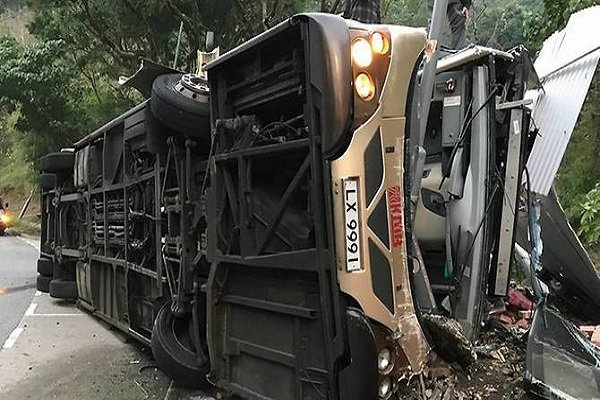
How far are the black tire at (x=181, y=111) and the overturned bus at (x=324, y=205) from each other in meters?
0.01

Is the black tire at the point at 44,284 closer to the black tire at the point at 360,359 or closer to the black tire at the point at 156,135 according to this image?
the black tire at the point at 156,135

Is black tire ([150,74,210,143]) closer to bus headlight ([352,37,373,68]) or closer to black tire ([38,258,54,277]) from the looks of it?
bus headlight ([352,37,373,68])

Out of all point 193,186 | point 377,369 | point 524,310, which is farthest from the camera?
point 524,310

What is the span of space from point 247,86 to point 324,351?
1.44 meters

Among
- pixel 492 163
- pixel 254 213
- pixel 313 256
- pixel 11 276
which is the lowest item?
pixel 11 276

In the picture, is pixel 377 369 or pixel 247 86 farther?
pixel 247 86

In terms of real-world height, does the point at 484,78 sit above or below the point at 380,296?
above

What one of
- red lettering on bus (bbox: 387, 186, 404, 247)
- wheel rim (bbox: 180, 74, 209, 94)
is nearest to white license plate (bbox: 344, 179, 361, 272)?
red lettering on bus (bbox: 387, 186, 404, 247)

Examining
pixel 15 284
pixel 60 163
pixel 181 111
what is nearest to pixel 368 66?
pixel 181 111

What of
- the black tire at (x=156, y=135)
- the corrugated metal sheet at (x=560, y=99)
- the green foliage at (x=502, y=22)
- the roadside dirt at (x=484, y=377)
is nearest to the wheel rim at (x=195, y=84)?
the black tire at (x=156, y=135)

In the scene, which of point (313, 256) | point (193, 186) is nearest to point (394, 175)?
point (313, 256)

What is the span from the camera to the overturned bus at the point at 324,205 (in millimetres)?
2559

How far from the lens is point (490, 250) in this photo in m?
3.65

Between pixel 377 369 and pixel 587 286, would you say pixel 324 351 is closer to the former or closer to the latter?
pixel 377 369
